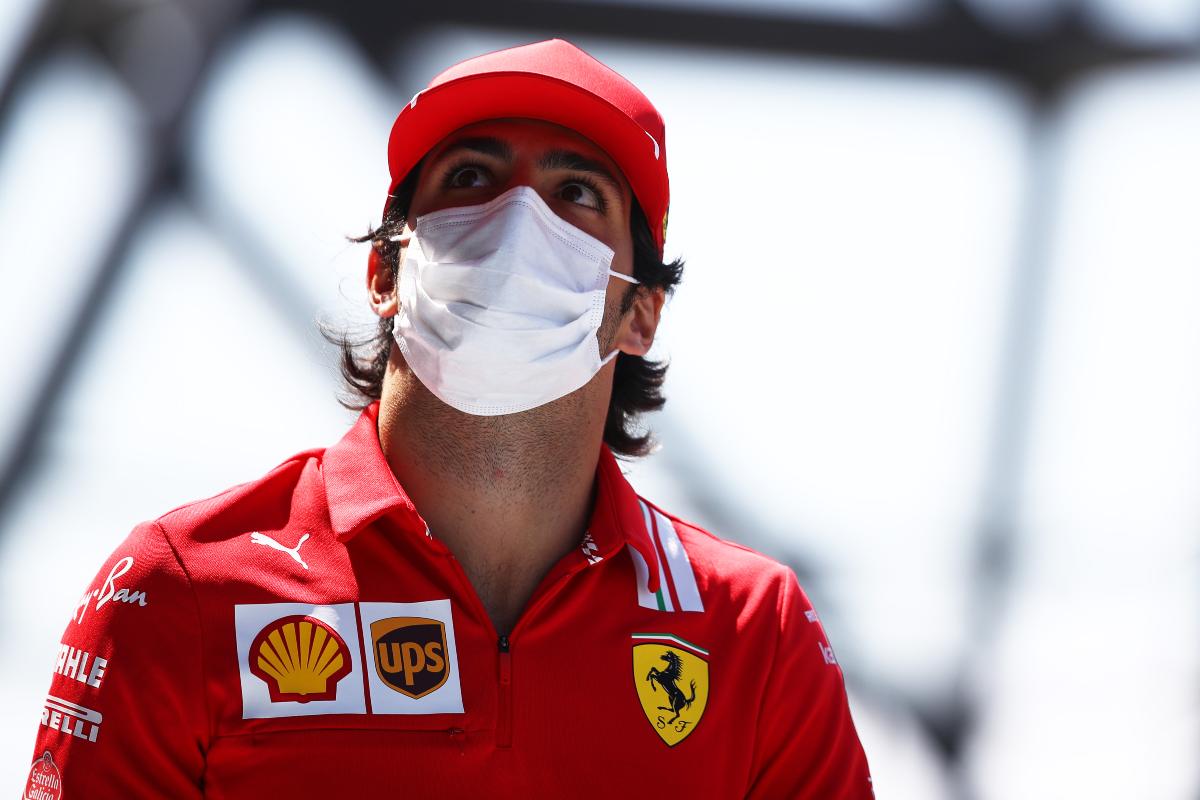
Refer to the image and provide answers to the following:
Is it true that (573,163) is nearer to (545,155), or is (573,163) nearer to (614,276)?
(545,155)

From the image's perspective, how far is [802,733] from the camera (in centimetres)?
166

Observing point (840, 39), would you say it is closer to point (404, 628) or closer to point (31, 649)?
point (404, 628)

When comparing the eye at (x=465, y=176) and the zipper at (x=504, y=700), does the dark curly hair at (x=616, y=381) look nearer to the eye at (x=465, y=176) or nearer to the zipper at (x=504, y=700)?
the eye at (x=465, y=176)

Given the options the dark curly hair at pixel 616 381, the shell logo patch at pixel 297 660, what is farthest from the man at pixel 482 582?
the dark curly hair at pixel 616 381

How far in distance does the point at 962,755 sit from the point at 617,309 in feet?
5.65

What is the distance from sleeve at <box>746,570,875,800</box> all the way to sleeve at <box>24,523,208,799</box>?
75 centimetres

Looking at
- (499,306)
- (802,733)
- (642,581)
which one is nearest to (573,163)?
(499,306)

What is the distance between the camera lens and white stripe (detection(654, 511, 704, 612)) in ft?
5.49

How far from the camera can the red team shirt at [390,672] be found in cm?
138

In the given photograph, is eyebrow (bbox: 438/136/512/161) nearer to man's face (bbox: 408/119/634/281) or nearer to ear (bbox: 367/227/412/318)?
man's face (bbox: 408/119/634/281)

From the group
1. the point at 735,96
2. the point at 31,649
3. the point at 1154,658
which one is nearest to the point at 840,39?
the point at 735,96

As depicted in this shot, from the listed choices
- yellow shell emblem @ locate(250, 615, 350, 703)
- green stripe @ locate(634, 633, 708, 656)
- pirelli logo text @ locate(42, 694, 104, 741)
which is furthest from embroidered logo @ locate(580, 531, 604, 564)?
pirelli logo text @ locate(42, 694, 104, 741)

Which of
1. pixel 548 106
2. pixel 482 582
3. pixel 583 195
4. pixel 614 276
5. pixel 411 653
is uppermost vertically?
pixel 548 106

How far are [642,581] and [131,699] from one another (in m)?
0.67
